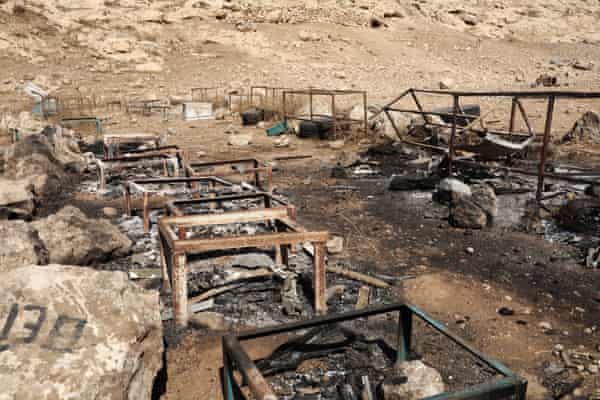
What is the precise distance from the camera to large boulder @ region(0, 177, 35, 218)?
19.6 feet

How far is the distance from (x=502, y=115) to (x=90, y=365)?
1483 centimetres

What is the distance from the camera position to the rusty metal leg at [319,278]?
382 centimetres

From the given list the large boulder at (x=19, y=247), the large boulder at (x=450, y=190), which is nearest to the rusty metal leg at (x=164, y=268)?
the large boulder at (x=19, y=247)

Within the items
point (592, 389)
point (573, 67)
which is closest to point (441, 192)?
point (592, 389)

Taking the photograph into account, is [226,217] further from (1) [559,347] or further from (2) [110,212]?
(2) [110,212]

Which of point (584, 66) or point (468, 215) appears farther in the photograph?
point (584, 66)

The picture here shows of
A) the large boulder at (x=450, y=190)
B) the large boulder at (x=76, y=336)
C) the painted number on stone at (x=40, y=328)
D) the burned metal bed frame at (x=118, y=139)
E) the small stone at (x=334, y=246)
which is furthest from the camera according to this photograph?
the burned metal bed frame at (x=118, y=139)

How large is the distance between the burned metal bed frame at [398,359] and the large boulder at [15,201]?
4865mm

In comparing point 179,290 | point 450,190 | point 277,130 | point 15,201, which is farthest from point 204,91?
point 179,290

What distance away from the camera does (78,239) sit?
4754 mm

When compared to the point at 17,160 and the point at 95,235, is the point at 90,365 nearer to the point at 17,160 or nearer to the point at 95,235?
the point at 95,235

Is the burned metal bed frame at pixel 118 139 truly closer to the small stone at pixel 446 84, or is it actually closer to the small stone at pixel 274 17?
the small stone at pixel 446 84

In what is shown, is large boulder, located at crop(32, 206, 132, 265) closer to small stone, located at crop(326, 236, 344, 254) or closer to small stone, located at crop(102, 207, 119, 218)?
small stone, located at crop(102, 207, 119, 218)

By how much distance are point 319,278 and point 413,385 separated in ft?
4.67
